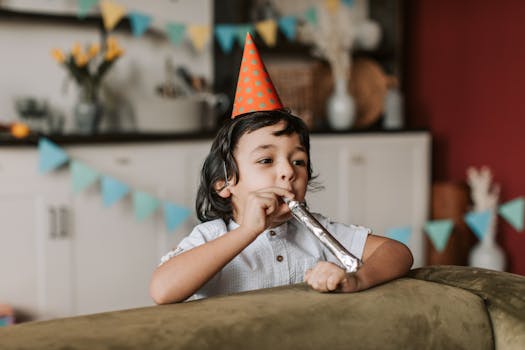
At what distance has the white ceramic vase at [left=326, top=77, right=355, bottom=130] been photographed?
12.5 feet

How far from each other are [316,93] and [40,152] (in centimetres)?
176

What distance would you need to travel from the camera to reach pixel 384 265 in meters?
1.13

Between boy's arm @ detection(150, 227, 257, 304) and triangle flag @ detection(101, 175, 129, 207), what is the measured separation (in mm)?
1735

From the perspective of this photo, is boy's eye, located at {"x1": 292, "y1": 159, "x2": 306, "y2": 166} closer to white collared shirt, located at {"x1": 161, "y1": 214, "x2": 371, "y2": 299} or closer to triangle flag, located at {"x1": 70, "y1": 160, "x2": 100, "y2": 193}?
white collared shirt, located at {"x1": 161, "y1": 214, "x2": 371, "y2": 299}

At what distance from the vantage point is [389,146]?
12.3 feet

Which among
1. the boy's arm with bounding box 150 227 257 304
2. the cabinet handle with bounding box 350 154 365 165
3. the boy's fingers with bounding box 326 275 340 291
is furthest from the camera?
the cabinet handle with bounding box 350 154 365 165

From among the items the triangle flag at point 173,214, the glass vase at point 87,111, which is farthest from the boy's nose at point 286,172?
the glass vase at point 87,111

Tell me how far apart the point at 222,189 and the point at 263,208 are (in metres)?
0.25

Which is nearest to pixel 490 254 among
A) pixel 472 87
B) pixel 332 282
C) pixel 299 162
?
pixel 472 87

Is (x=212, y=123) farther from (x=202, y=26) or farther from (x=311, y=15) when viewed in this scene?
(x=311, y=15)

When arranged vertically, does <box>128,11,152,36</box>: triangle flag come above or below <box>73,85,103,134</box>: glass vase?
above

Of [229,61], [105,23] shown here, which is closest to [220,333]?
[105,23]

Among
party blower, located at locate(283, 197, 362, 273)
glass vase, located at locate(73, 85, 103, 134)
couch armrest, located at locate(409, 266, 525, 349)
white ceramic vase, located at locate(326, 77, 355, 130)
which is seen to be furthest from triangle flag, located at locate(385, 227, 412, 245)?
party blower, located at locate(283, 197, 362, 273)

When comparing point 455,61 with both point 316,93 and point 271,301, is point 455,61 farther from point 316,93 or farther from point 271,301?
point 271,301
